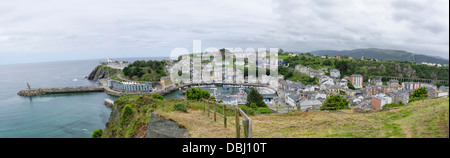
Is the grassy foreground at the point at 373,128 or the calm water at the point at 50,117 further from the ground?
the grassy foreground at the point at 373,128

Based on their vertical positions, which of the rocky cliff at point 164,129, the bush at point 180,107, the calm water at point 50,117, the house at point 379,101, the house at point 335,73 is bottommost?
the calm water at point 50,117

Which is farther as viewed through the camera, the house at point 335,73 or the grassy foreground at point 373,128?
the house at point 335,73

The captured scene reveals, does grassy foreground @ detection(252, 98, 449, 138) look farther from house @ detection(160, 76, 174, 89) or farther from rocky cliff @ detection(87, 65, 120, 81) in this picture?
rocky cliff @ detection(87, 65, 120, 81)

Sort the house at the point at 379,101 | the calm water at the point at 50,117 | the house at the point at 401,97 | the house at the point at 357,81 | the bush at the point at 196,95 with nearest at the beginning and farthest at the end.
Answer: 1. the calm water at the point at 50,117
2. the bush at the point at 196,95
3. the house at the point at 379,101
4. the house at the point at 401,97
5. the house at the point at 357,81

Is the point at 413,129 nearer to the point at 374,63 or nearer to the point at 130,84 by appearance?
the point at 130,84

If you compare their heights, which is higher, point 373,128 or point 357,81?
point 373,128

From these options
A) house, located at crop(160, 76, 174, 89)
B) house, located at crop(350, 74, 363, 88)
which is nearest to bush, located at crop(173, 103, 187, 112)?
house, located at crop(160, 76, 174, 89)

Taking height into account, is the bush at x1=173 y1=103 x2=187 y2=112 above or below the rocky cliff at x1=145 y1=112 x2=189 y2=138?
above

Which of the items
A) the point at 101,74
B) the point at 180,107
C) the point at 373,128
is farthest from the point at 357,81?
the point at 101,74

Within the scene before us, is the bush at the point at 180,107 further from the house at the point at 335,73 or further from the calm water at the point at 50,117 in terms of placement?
the house at the point at 335,73

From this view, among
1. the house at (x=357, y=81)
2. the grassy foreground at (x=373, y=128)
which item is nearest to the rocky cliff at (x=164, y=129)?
the grassy foreground at (x=373, y=128)

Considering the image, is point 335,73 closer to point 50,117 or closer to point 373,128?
point 373,128
